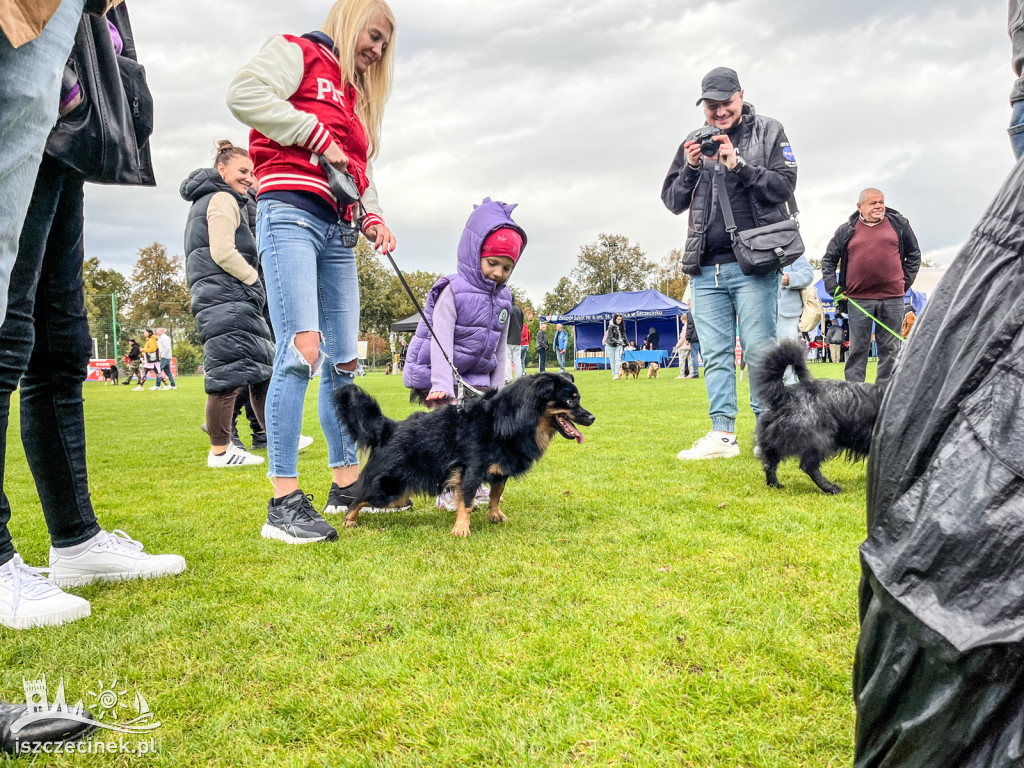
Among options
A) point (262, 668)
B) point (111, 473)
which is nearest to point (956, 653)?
point (262, 668)

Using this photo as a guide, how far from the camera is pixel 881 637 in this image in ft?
3.24

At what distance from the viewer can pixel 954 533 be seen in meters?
0.90

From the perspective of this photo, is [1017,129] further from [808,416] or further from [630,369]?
[630,369]

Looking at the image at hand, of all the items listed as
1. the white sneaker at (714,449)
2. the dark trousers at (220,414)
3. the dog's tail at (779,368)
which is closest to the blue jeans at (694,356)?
the white sneaker at (714,449)

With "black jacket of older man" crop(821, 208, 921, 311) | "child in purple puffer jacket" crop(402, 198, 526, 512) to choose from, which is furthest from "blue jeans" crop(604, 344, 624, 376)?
"child in purple puffer jacket" crop(402, 198, 526, 512)

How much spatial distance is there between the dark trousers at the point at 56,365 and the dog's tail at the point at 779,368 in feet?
11.9

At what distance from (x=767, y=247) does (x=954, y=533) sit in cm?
440

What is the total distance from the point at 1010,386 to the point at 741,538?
2227 millimetres

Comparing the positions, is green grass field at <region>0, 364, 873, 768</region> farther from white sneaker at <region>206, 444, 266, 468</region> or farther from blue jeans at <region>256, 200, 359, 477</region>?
white sneaker at <region>206, 444, 266, 468</region>

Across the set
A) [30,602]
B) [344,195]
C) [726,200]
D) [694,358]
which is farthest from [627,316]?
[30,602]

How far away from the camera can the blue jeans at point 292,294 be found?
310cm

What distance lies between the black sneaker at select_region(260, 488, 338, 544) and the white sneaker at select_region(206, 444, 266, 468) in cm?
278

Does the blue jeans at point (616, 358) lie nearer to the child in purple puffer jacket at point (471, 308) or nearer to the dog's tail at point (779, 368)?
the dog's tail at point (779, 368)

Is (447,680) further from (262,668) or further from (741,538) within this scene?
(741,538)
